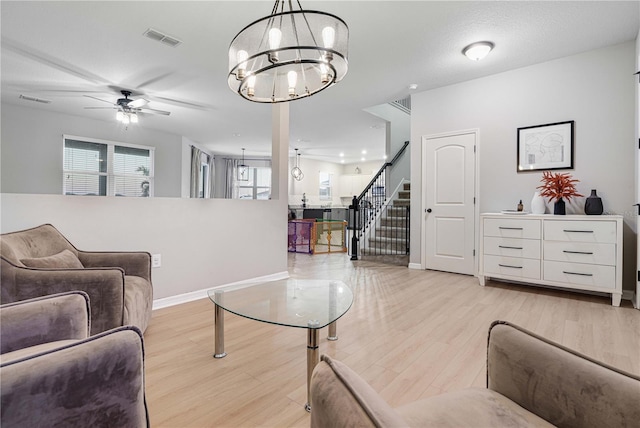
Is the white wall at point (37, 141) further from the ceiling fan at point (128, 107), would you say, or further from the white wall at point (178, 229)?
the white wall at point (178, 229)

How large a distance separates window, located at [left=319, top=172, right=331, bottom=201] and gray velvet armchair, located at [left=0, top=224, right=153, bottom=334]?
10186 mm

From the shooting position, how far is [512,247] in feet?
11.8

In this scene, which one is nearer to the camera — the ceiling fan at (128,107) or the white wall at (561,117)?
the white wall at (561,117)

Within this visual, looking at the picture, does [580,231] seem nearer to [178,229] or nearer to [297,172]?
[178,229]

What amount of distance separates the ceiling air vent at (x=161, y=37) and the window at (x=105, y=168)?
4.67 metres

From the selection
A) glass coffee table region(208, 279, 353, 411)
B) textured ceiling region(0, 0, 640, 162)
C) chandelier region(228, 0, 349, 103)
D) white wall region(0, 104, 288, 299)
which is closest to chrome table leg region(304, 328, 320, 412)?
glass coffee table region(208, 279, 353, 411)

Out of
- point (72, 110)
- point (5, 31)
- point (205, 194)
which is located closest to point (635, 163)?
point (5, 31)

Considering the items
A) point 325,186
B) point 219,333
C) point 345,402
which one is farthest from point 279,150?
point 325,186

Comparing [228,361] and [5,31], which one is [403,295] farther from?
[5,31]

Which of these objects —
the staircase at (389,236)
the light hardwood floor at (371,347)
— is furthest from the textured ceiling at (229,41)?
the light hardwood floor at (371,347)

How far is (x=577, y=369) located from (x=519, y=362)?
0.14 metres

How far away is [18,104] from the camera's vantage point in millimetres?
5715

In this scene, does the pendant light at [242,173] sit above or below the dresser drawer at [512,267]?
above

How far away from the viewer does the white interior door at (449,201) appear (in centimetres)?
431
